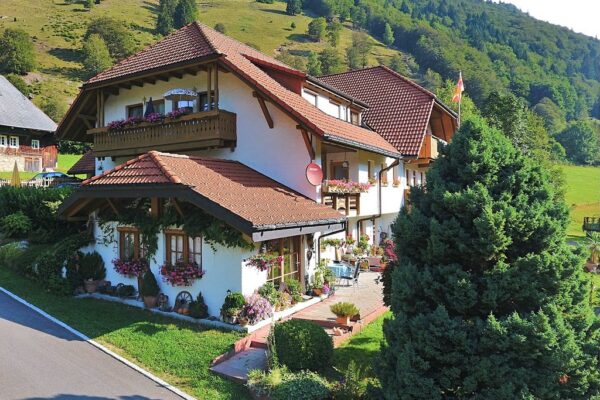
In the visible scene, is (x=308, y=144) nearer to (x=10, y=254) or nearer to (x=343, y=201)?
(x=343, y=201)

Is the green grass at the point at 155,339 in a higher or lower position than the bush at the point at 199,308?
lower

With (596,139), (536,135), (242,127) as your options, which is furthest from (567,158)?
(242,127)

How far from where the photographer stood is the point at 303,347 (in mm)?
8555

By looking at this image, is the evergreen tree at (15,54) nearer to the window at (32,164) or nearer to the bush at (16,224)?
the window at (32,164)

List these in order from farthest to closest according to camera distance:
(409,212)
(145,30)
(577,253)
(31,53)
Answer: (145,30)
(31,53)
(409,212)
(577,253)

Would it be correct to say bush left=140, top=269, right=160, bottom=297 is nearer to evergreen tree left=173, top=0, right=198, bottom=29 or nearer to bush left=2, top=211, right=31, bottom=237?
bush left=2, top=211, right=31, bottom=237

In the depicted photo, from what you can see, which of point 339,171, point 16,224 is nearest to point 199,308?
point 339,171

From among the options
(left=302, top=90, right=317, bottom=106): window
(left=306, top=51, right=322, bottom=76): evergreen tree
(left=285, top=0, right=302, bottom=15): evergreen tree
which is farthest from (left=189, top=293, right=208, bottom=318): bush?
(left=285, top=0, right=302, bottom=15): evergreen tree

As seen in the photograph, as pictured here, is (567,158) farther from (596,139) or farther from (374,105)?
(374,105)

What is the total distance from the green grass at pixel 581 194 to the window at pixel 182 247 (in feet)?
110

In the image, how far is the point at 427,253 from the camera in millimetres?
6367

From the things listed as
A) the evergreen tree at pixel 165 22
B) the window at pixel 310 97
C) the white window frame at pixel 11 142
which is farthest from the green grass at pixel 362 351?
the evergreen tree at pixel 165 22

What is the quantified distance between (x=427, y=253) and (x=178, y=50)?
47.3 ft

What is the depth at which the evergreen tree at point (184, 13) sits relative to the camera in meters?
123
